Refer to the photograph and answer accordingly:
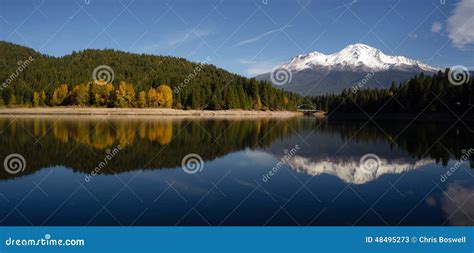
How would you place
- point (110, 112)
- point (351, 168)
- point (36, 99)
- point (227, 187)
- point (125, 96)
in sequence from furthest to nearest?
1. point (125, 96)
2. point (36, 99)
3. point (110, 112)
4. point (351, 168)
5. point (227, 187)

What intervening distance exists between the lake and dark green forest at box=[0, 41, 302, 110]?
201 ft

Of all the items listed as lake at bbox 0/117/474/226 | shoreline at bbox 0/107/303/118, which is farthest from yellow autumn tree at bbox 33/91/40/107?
lake at bbox 0/117/474/226

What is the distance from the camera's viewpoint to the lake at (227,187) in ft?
40.7

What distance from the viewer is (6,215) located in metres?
12.4

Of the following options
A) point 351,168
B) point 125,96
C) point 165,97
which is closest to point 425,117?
point 165,97

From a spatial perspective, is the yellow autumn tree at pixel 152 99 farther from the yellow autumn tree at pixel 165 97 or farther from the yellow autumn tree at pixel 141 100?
the yellow autumn tree at pixel 141 100

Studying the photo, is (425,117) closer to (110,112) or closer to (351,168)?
(110,112)

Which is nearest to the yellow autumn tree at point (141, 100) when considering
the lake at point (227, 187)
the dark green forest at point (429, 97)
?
the dark green forest at point (429, 97)

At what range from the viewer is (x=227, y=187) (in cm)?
1638

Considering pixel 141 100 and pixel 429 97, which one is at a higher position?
pixel 429 97

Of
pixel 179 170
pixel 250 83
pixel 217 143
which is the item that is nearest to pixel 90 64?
pixel 250 83

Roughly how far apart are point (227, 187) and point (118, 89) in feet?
343

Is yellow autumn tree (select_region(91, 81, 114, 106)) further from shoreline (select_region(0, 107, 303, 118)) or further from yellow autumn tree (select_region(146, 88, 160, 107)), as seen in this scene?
yellow autumn tree (select_region(146, 88, 160, 107))

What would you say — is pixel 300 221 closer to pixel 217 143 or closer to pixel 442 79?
pixel 217 143
